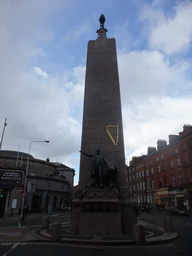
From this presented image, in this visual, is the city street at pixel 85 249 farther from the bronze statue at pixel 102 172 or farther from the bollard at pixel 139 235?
the bronze statue at pixel 102 172

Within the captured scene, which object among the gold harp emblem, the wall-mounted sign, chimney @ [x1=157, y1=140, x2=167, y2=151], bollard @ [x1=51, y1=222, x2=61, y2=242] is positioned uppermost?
Result: chimney @ [x1=157, y1=140, x2=167, y2=151]

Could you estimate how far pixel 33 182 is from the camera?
36469 millimetres

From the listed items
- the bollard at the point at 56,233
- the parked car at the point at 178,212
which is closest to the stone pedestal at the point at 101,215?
the bollard at the point at 56,233

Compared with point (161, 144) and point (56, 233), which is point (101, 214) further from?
point (161, 144)

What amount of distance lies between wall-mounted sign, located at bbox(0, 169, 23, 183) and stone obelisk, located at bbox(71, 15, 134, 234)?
23691 mm

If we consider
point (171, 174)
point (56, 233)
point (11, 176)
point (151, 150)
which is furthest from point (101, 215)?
point (151, 150)

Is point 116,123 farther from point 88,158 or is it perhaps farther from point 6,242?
point 6,242

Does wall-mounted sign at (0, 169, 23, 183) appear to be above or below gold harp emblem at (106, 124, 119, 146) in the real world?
below

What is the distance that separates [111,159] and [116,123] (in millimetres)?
2858

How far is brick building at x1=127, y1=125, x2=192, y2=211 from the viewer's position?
40.7m

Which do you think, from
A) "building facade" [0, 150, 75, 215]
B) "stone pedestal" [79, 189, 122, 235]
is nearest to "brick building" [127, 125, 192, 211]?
"building facade" [0, 150, 75, 215]

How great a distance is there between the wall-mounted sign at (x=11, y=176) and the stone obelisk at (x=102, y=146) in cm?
2369

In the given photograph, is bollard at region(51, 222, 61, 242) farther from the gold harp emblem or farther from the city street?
the gold harp emblem

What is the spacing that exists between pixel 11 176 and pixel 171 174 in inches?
1374
